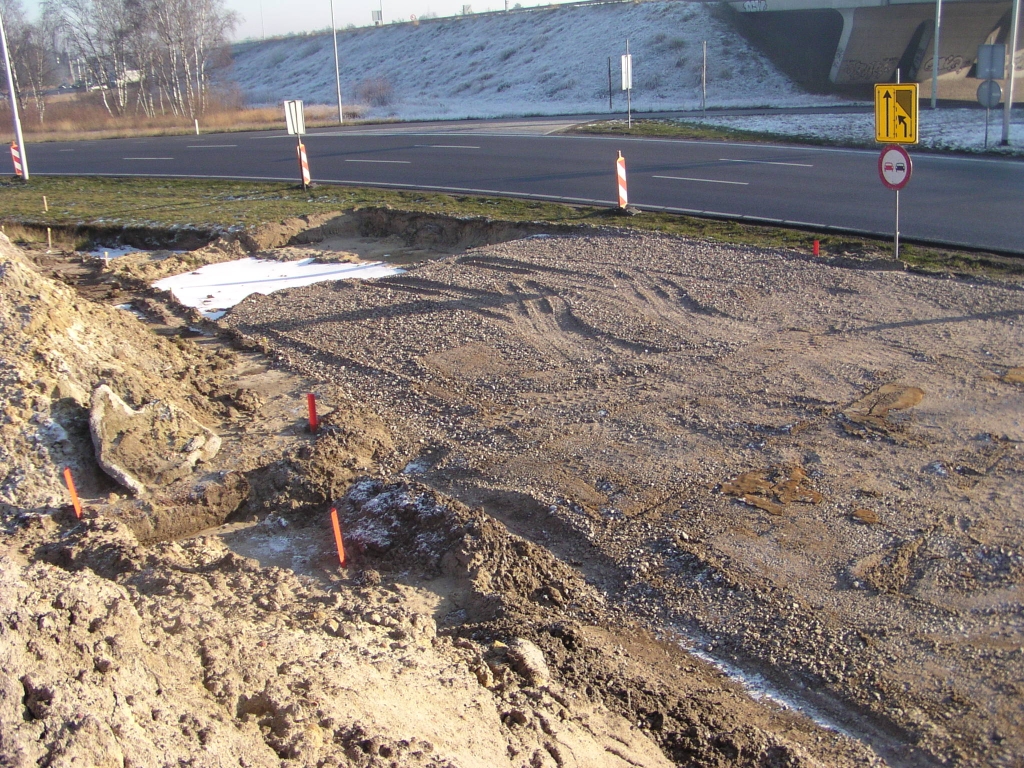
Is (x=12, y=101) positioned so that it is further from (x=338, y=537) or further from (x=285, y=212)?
(x=338, y=537)

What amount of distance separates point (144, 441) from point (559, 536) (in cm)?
387

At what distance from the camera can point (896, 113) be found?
39.5 feet

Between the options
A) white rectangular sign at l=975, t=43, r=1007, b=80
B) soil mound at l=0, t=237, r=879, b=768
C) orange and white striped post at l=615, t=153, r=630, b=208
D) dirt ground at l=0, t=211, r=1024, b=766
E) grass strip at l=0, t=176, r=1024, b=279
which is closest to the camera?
soil mound at l=0, t=237, r=879, b=768

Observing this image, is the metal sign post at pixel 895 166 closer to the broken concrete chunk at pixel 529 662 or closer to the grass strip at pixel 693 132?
the broken concrete chunk at pixel 529 662

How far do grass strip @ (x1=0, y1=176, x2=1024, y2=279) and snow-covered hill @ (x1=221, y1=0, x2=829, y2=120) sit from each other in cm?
1810

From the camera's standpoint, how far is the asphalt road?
50.6 ft

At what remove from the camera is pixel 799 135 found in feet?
81.4

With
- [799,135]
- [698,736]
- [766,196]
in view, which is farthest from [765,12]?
[698,736]

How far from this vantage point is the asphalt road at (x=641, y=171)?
50.6 feet

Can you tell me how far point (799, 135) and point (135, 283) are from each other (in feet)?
60.8

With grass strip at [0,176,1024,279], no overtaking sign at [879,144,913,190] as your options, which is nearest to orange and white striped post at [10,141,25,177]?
grass strip at [0,176,1024,279]

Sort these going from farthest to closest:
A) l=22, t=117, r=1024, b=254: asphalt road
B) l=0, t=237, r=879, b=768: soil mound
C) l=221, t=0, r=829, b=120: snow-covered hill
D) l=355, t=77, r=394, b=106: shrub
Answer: l=355, t=77, r=394, b=106: shrub < l=221, t=0, r=829, b=120: snow-covered hill < l=22, t=117, r=1024, b=254: asphalt road < l=0, t=237, r=879, b=768: soil mound

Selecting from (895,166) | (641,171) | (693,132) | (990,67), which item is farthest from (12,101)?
(990,67)

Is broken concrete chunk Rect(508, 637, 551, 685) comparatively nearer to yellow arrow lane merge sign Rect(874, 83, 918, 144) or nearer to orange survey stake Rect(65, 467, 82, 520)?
orange survey stake Rect(65, 467, 82, 520)
